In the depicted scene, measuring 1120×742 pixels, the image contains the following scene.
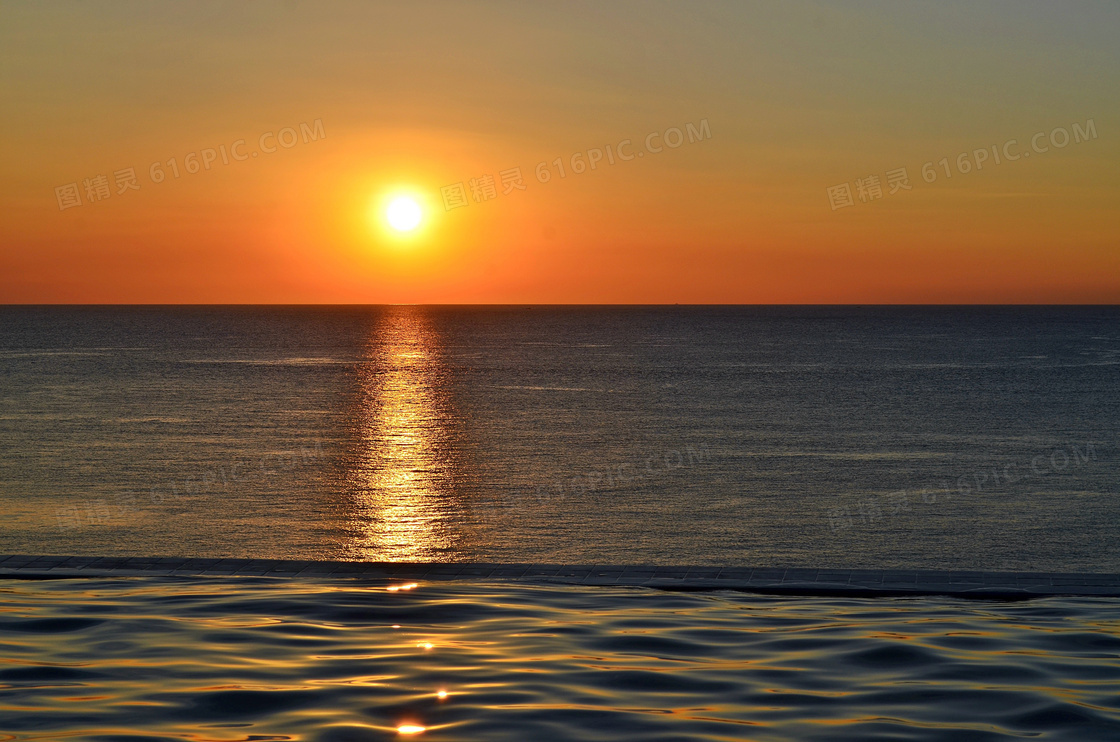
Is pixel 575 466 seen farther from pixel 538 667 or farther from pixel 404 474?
pixel 538 667

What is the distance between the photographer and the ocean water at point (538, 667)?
5.18m

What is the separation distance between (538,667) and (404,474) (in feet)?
80.8

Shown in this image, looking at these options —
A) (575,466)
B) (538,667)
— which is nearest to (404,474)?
(575,466)

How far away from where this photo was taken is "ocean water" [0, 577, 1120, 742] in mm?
5180

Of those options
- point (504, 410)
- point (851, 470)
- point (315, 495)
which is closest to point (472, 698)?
point (315, 495)

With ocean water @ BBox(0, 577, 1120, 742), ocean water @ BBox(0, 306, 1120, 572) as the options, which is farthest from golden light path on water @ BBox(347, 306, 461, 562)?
ocean water @ BBox(0, 577, 1120, 742)

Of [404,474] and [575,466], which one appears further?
[575,466]

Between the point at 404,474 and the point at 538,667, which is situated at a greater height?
the point at 404,474

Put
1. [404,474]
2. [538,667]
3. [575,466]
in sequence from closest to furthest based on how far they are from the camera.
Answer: [538,667] → [404,474] → [575,466]

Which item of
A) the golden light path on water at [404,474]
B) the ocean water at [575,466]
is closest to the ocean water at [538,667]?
the golden light path on water at [404,474]

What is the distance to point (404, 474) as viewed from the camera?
30.5 metres

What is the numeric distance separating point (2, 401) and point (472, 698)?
5356 cm

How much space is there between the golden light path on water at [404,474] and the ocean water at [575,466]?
0.13 m

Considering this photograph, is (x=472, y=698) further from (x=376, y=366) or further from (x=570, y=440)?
(x=376, y=366)
